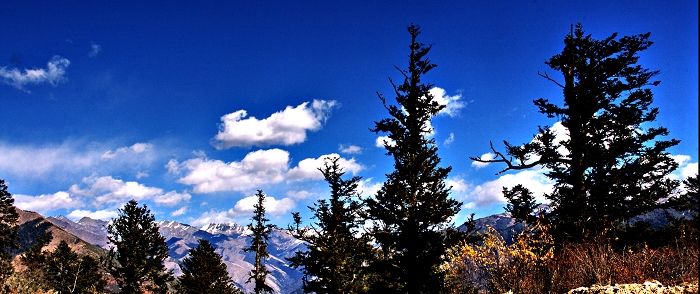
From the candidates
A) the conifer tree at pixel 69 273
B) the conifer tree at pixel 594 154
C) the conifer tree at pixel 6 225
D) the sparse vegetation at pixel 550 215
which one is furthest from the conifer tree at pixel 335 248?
the conifer tree at pixel 69 273

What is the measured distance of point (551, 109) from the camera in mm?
14211

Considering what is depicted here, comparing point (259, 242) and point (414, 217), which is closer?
point (414, 217)

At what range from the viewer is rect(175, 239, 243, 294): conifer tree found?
36.7m

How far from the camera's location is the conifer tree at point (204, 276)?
36688 mm

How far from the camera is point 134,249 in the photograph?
30594mm

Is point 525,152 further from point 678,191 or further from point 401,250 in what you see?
point 401,250

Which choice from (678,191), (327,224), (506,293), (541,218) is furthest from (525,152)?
(327,224)

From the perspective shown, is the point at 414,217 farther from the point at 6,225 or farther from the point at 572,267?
the point at 6,225

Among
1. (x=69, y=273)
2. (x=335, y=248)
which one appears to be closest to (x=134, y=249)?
(x=335, y=248)

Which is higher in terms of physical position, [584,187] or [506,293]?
[584,187]

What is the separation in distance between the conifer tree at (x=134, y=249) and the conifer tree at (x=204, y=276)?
5.06m

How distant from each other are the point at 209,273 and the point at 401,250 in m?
27.9

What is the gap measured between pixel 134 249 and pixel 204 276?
8.49m

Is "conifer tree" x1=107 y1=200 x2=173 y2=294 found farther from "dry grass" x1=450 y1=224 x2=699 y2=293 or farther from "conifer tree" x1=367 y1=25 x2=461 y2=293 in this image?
"dry grass" x1=450 y1=224 x2=699 y2=293
